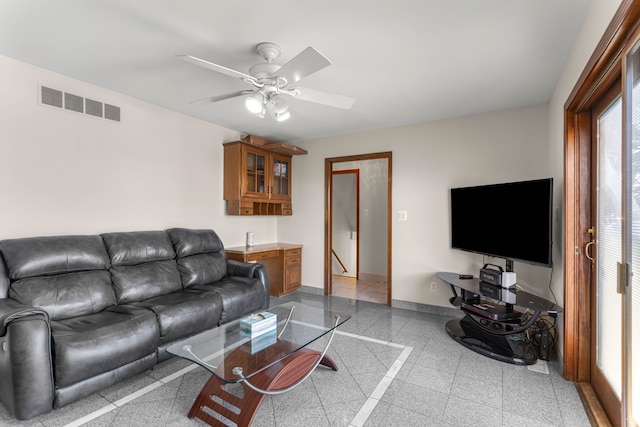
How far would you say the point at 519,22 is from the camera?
196cm

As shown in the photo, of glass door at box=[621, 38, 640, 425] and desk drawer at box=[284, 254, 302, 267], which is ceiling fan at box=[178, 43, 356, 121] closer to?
glass door at box=[621, 38, 640, 425]

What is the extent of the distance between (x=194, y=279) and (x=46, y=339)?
Result: 1.52 m

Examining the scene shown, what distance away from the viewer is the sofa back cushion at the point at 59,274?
228 cm

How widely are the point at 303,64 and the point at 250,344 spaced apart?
1799 mm

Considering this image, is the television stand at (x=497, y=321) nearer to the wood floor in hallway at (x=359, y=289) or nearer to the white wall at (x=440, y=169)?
the white wall at (x=440, y=169)

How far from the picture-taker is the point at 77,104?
9.42ft

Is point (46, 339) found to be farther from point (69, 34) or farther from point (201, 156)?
point (201, 156)

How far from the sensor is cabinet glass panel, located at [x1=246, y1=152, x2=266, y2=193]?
4391 mm

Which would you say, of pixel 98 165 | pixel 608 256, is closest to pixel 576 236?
pixel 608 256

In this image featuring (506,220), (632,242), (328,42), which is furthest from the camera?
(506,220)

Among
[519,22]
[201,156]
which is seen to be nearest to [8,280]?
[201,156]

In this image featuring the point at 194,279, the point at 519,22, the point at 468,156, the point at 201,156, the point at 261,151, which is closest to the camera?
the point at 519,22

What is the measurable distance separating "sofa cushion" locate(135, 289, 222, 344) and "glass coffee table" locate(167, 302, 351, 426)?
44 cm

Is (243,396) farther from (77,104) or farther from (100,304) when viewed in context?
(77,104)
